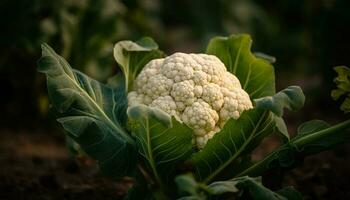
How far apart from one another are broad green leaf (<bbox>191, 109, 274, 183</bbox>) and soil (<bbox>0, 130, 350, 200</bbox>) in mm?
788

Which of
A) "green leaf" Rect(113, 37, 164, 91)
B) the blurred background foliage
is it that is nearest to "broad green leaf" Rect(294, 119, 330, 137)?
"green leaf" Rect(113, 37, 164, 91)

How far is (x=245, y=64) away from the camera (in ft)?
11.2

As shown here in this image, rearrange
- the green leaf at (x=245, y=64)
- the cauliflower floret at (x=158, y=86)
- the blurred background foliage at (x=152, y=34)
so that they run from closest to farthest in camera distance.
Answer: the cauliflower floret at (x=158, y=86)
the green leaf at (x=245, y=64)
the blurred background foliage at (x=152, y=34)

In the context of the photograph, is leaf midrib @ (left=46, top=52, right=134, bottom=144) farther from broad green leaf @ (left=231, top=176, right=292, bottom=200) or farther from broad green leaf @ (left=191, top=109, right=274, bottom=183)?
broad green leaf @ (left=231, top=176, right=292, bottom=200)

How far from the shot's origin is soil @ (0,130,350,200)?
354 cm

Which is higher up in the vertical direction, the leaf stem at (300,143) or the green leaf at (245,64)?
the green leaf at (245,64)

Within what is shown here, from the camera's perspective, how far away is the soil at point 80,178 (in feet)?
11.6

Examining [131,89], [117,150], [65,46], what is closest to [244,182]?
[117,150]

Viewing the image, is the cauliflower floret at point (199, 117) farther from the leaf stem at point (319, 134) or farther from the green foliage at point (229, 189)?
the leaf stem at point (319, 134)

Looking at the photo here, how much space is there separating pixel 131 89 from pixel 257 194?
1147 mm

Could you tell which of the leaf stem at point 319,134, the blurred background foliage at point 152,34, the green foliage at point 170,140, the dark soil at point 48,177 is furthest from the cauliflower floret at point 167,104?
the blurred background foliage at point 152,34

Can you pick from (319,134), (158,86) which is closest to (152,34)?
(158,86)

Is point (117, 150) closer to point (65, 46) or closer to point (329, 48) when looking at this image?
point (65, 46)

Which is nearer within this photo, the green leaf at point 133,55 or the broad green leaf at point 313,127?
the broad green leaf at point 313,127
